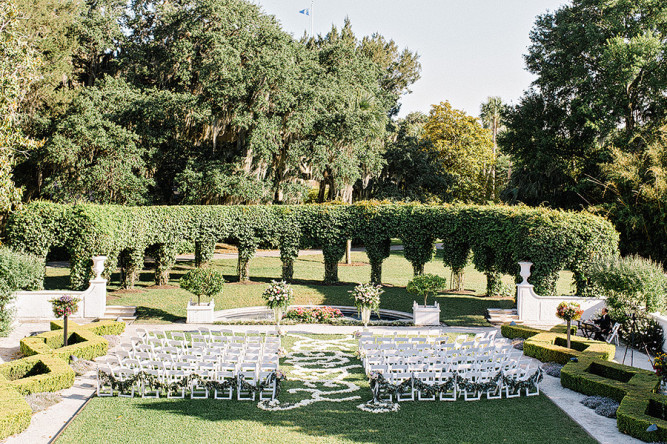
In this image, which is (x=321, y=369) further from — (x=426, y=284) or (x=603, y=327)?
(x=603, y=327)

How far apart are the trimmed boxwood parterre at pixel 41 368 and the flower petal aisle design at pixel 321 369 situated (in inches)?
180

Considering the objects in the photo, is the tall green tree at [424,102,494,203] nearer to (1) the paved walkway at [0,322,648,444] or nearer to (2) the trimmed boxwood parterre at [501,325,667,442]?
(2) the trimmed boxwood parterre at [501,325,667,442]

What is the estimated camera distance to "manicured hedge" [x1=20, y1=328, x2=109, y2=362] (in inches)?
560

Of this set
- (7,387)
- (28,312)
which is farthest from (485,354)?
(28,312)

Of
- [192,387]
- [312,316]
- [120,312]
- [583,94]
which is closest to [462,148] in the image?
[583,94]

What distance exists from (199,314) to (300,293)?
7.05 m

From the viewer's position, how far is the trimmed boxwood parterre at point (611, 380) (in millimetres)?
9664

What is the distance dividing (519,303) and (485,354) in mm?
9602

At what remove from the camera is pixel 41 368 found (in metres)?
12.9

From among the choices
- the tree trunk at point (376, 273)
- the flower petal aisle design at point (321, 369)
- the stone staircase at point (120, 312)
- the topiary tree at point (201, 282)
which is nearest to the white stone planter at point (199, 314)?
the topiary tree at point (201, 282)

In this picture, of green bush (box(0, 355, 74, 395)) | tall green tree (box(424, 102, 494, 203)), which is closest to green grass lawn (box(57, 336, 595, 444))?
green bush (box(0, 355, 74, 395))

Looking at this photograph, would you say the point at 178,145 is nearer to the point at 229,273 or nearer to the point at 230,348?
the point at 229,273

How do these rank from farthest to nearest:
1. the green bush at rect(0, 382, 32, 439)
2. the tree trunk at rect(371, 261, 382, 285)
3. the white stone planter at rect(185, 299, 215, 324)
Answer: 1. the tree trunk at rect(371, 261, 382, 285)
2. the white stone planter at rect(185, 299, 215, 324)
3. the green bush at rect(0, 382, 32, 439)

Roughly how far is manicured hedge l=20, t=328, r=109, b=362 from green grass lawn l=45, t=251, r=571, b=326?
15.0 ft
